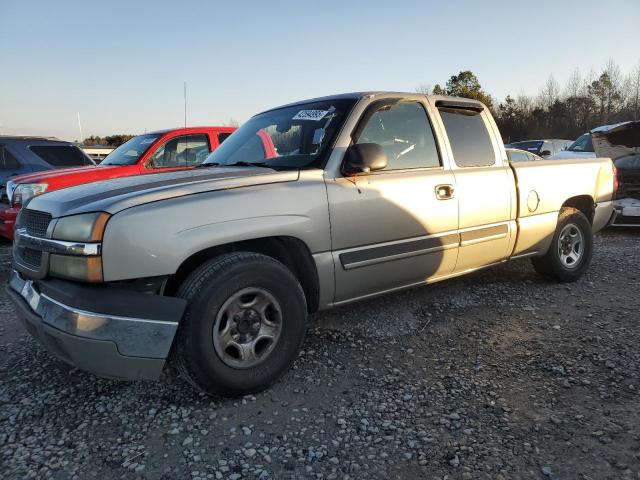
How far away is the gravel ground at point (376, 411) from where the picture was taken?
2125mm

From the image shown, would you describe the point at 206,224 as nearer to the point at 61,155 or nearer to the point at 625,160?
the point at 61,155

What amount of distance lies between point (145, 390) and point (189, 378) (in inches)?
19.6

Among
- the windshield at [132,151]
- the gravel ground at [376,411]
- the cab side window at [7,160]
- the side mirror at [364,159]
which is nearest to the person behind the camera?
the gravel ground at [376,411]

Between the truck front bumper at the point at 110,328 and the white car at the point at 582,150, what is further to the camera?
the white car at the point at 582,150

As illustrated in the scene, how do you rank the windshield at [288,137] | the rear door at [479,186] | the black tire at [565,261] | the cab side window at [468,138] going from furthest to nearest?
the black tire at [565,261] < the cab side window at [468,138] < the rear door at [479,186] < the windshield at [288,137]

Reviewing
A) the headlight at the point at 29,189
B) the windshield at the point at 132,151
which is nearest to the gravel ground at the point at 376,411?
the headlight at the point at 29,189

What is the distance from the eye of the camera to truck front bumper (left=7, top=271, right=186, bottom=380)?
227cm

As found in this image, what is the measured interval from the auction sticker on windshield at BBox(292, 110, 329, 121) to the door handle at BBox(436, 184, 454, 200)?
1.02 m

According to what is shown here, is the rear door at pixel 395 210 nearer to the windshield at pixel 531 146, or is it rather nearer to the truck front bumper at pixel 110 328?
the truck front bumper at pixel 110 328

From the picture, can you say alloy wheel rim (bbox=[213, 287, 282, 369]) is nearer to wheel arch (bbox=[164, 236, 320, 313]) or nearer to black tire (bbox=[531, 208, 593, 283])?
wheel arch (bbox=[164, 236, 320, 313])

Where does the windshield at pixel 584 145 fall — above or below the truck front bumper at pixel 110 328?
above

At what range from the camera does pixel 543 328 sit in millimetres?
3686

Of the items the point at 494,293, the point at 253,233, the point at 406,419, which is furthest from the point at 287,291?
the point at 494,293

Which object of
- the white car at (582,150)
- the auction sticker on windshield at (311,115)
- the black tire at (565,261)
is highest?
the auction sticker on windshield at (311,115)
